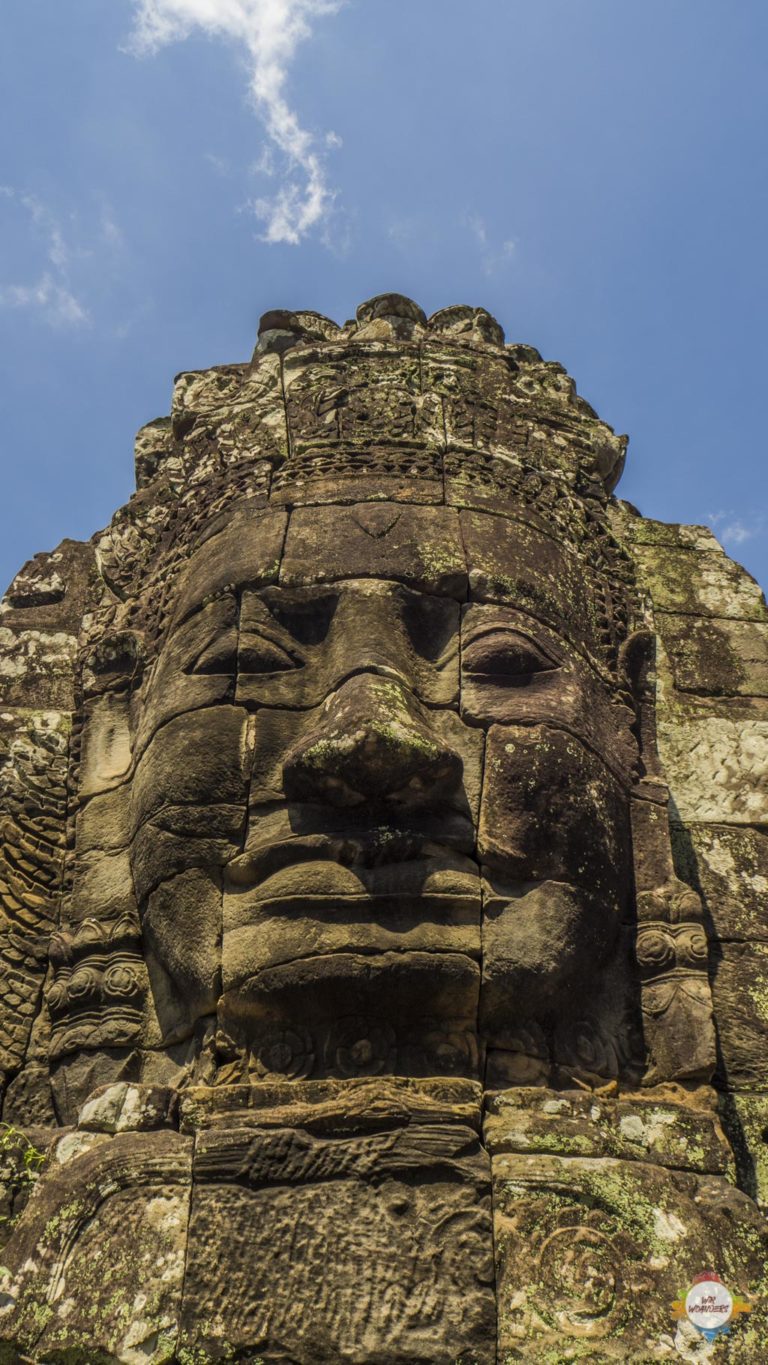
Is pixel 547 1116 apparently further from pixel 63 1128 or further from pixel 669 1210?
pixel 63 1128

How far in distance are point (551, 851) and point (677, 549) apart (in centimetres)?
321

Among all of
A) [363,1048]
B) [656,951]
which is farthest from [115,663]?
[656,951]

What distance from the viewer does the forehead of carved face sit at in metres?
4.69

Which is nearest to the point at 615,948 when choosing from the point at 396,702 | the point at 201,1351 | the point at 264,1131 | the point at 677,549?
the point at 396,702

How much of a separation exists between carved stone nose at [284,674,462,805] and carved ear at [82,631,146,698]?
4.90ft

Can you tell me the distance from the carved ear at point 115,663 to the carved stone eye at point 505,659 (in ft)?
5.18

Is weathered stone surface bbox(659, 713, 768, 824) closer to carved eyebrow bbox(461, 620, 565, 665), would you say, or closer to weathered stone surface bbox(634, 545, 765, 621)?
weathered stone surface bbox(634, 545, 765, 621)

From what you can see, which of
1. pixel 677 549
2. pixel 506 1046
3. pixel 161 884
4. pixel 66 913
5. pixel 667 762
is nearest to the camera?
pixel 506 1046

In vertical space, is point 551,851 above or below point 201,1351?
above

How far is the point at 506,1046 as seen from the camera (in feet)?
15.8

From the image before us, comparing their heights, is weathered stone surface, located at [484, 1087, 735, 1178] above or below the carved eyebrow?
below


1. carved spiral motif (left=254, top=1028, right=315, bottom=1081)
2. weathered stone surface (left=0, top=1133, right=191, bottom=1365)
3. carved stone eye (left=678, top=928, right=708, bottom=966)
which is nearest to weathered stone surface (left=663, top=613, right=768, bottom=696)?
carved stone eye (left=678, top=928, right=708, bottom=966)

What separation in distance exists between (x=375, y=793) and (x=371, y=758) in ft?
0.48

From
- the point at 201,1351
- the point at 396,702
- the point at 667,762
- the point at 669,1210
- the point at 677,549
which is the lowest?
the point at 201,1351
